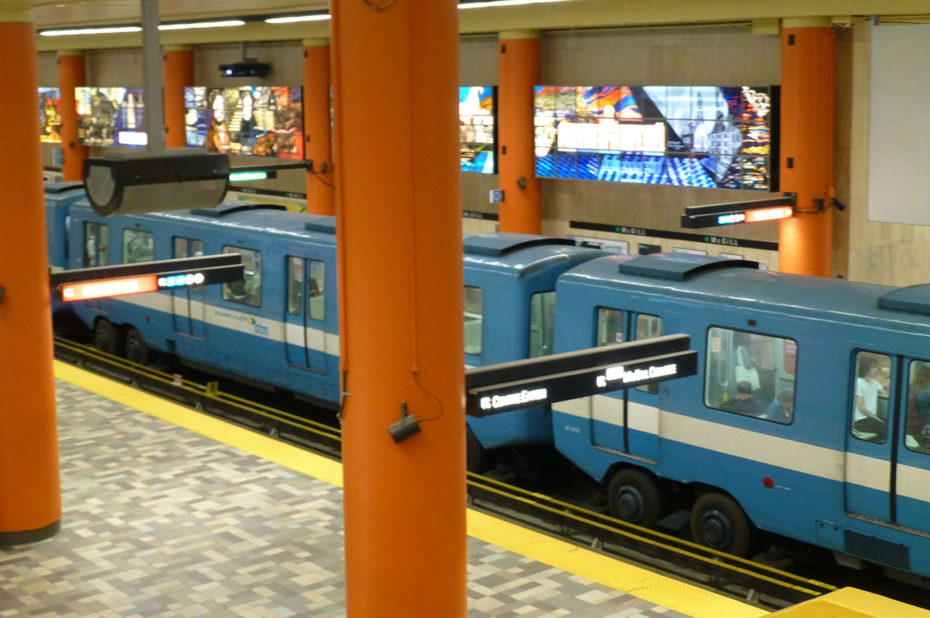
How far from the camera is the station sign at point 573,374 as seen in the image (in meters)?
7.00

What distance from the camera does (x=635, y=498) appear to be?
11750 mm

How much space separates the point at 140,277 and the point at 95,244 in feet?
32.7

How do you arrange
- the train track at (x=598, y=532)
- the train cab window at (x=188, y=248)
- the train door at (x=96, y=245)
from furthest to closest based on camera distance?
the train door at (x=96, y=245) < the train cab window at (x=188, y=248) < the train track at (x=598, y=532)

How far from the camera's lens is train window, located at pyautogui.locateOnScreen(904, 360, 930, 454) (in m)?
9.26

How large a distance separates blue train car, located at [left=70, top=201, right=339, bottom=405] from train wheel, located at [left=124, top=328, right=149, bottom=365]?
0.06ft

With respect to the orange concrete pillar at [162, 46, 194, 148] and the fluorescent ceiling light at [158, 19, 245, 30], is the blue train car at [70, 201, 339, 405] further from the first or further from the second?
the orange concrete pillar at [162, 46, 194, 148]

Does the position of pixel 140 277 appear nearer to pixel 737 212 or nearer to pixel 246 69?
pixel 737 212

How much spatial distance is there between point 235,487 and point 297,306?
4302mm

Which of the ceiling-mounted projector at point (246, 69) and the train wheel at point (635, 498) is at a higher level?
the ceiling-mounted projector at point (246, 69)

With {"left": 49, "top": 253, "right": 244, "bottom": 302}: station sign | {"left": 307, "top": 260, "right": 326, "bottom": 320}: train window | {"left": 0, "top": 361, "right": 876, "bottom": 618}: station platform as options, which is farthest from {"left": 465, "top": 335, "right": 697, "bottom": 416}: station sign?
{"left": 307, "top": 260, "right": 326, "bottom": 320}: train window

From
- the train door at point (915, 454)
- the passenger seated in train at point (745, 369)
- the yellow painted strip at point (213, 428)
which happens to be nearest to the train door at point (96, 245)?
the yellow painted strip at point (213, 428)

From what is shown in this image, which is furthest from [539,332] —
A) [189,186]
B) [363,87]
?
[363,87]

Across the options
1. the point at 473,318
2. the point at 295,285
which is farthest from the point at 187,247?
the point at 473,318

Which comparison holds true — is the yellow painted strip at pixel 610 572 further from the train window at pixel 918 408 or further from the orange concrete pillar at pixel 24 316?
the orange concrete pillar at pixel 24 316
